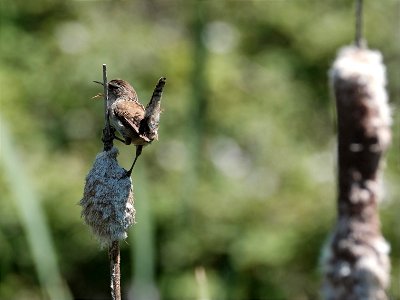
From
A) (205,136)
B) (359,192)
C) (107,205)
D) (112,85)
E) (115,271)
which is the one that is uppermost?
(205,136)

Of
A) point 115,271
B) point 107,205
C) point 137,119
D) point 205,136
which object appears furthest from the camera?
point 205,136

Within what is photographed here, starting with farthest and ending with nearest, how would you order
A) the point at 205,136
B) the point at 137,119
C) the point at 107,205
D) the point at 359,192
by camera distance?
the point at 205,136
the point at 359,192
the point at 137,119
the point at 107,205

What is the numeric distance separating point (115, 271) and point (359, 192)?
1.86 ft

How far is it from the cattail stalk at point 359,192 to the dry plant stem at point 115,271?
0.48m

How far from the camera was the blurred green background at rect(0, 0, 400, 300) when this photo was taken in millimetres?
3168

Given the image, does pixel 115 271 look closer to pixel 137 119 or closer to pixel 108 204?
pixel 108 204

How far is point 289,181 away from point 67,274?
1.02m

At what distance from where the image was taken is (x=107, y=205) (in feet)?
3.51

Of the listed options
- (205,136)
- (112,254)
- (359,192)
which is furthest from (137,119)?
(205,136)

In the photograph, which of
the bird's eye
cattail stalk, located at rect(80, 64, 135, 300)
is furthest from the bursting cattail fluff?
the bird's eye

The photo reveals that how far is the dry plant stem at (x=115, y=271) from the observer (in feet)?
3.10

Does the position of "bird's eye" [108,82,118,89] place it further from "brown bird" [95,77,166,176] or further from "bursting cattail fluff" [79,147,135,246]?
"bursting cattail fluff" [79,147,135,246]

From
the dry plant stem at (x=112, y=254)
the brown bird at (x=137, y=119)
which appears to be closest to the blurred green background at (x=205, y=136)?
the brown bird at (x=137, y=119)

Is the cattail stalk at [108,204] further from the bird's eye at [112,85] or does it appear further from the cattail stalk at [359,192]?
the cattail stalk at [359,192]
